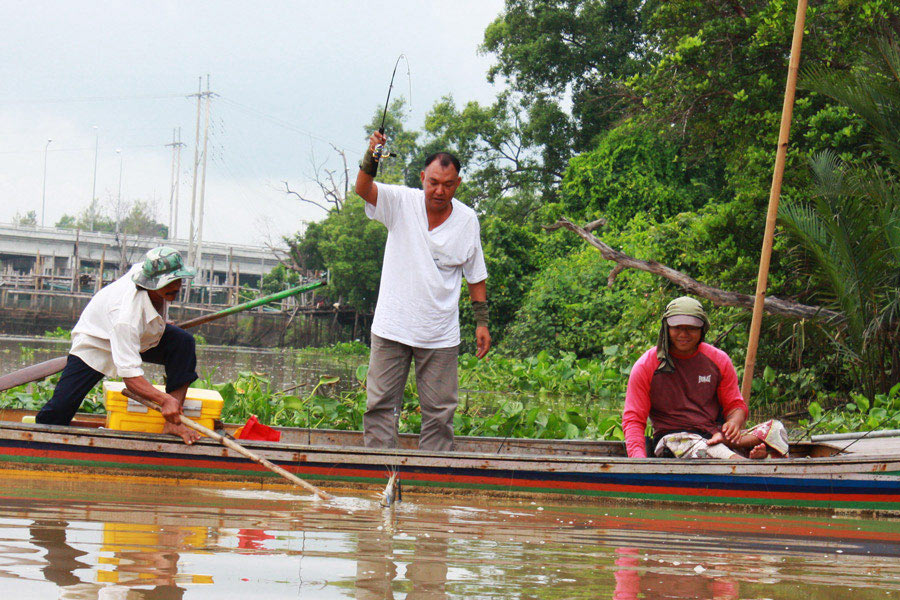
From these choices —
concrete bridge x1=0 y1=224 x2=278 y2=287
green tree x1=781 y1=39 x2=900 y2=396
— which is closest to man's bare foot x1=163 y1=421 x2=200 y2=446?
green tree x1=781 y1=39 x2=900 y2=396

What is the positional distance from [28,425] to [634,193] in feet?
58.2

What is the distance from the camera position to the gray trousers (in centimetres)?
455

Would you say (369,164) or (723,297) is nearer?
(369,164)

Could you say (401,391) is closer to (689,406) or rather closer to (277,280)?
(689,406)

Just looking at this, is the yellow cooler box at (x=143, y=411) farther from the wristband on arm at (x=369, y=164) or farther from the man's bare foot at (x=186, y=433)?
the wristband on arm at (x=369, y=164)

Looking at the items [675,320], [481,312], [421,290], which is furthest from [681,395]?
[421,290]

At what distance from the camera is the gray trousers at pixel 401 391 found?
14.9 ft

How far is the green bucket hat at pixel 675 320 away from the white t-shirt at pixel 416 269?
1006 millimetres

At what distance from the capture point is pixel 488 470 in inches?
174

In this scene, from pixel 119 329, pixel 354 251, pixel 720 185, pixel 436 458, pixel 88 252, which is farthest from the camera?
pixel 88 252

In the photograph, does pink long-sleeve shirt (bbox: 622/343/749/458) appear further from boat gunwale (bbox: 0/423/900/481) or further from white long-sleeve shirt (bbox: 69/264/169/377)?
white long-sleeve shirt (bbox: 69/264/169/377)

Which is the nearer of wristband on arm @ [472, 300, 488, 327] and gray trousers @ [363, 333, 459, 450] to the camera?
gray trousers @ [363, 333, 459, 450]

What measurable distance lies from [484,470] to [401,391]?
1.92ft

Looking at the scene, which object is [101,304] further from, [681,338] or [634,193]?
[634,193]
